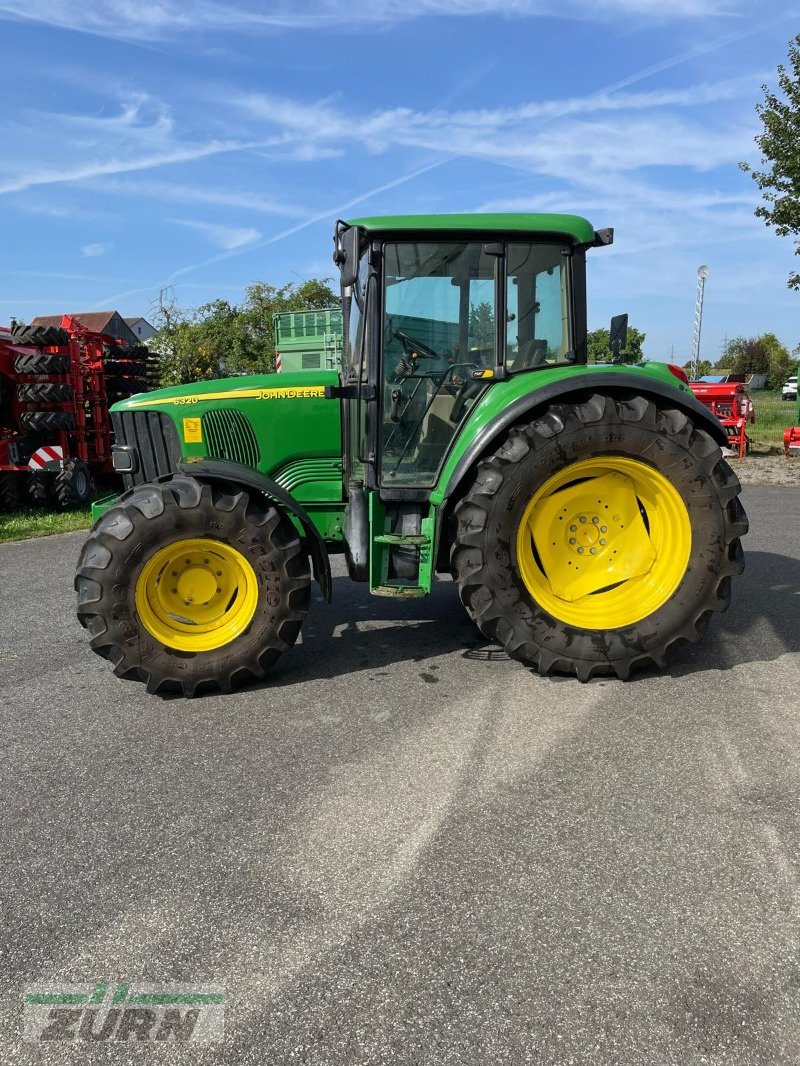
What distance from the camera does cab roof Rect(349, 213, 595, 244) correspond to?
3.85 m

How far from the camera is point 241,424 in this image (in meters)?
4.44

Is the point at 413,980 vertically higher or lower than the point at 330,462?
lower

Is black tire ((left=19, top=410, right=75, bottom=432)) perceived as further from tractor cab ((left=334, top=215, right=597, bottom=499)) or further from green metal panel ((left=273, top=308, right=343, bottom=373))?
tractor cab ((left=334, top=215, right=597, bottom=499))

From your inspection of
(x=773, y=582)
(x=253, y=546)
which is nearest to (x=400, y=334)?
(x=253, y=546)

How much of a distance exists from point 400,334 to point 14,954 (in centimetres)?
300

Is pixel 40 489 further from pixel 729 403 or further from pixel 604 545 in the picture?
pixel 729 403

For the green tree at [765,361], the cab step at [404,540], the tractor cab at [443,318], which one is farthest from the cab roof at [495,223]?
the green tree at [765,361]

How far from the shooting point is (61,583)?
20.6 feet

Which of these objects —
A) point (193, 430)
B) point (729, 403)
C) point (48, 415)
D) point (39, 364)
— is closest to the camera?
point (193, 430)

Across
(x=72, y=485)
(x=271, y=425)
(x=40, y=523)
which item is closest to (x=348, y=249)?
(x=271, y=425)

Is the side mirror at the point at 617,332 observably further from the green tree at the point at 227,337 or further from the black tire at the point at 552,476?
the green tree at the point at 227,337

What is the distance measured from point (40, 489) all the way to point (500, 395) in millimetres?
7615

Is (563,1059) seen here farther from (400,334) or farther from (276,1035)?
(400,334)

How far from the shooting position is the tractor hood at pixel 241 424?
442cm
